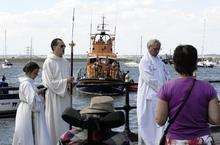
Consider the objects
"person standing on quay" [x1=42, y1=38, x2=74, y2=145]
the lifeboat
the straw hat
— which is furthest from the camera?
the lifeboat

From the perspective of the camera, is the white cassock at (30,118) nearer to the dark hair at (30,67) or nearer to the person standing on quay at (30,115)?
the person standing on quay at (30,115)

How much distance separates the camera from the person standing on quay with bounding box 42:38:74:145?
8586mm

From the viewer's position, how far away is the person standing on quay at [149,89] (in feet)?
28.9

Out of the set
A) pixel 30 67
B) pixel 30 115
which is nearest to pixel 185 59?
pixel 30 67

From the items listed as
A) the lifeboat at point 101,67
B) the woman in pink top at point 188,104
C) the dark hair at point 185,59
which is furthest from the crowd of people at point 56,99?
the lifeboat at point 101,67

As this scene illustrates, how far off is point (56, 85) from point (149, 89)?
140cm

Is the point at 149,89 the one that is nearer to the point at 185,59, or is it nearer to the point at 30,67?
the point at 30,67

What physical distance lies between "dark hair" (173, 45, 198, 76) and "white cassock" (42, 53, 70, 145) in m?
3.67

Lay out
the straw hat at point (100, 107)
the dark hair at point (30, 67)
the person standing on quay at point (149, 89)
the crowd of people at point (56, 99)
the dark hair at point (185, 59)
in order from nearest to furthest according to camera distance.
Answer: the dark hair at point (185, 59), the straw hat at point (100, 107), the dark hair at point (30, 67), the crowd of people at point (56, 99), the person standing on quay at point (149, 89)

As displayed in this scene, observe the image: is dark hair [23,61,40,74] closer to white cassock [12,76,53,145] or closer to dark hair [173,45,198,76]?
white cassock [12,76,53,145]

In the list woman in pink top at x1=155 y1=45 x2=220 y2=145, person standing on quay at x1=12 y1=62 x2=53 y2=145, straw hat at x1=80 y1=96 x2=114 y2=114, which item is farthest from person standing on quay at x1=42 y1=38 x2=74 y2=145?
woman in pink top at x1=155 y1=45 x2=220 y2=145

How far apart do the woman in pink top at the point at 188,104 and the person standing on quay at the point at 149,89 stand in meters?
3.48

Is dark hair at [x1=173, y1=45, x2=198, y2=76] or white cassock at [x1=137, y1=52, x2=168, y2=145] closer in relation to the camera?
dark hair at [x1=173, y1=45, x2=198, y2=76]

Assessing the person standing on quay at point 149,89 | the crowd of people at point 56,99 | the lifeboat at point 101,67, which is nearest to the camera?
the crowd of people at point 56,99
